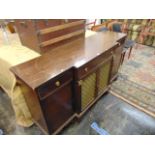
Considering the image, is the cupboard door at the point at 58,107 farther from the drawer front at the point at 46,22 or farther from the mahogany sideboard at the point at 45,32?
the drawer front at the point at 46,22

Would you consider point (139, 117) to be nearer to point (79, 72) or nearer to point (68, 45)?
point (79, 72)

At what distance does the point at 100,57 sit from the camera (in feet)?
4.20

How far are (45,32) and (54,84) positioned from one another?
0.51 m

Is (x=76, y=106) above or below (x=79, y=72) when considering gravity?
below

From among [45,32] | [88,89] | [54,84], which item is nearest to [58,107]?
[54,84]

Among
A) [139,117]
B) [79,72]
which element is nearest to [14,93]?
[79,72]

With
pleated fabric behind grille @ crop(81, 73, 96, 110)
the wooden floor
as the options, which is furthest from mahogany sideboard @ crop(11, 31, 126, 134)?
the wooden floor

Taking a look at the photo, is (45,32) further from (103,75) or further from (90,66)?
(103,75)

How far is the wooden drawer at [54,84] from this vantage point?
2.89ft

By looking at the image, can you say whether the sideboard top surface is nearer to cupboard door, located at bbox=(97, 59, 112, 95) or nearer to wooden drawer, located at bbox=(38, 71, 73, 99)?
wooden drawer, located at bbox=(38, 71, 73, 99)

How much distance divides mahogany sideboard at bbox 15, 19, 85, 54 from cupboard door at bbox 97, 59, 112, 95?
0.51 meters

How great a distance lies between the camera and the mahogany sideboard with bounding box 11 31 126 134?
93 centimetres
